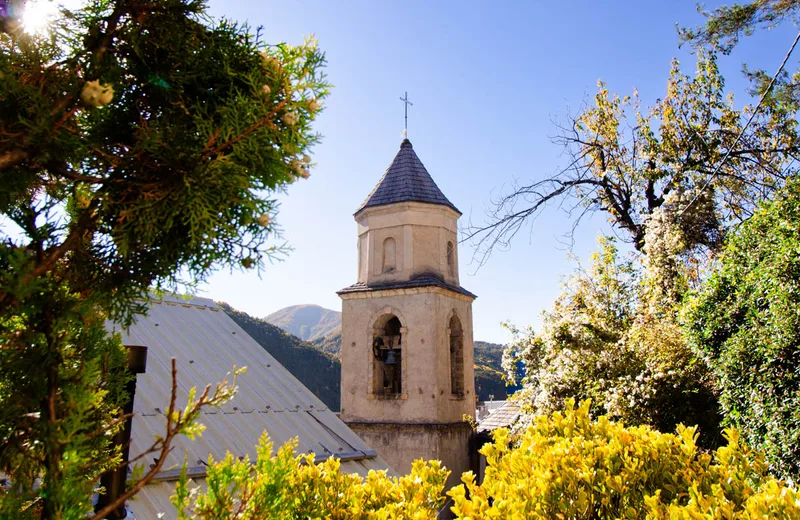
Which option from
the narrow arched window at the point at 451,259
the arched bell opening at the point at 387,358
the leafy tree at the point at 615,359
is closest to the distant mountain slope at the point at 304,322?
the narrow arched window at the point at 451,259

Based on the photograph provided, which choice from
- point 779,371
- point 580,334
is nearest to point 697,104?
point 580,334

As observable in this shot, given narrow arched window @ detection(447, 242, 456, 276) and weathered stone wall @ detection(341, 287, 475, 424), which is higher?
narrow arched window @ detection(447, 242, 456, 276)

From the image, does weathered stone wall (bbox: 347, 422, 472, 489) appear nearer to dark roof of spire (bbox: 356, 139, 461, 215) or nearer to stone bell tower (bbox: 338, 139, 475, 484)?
stone bell tower (bbox: 338, 139, 475, 484)

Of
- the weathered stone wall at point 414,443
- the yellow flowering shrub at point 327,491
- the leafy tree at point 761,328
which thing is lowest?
the weathered stone wall at point 414,443

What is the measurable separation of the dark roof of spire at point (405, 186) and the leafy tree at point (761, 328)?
997cm

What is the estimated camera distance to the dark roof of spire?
16.3 metres

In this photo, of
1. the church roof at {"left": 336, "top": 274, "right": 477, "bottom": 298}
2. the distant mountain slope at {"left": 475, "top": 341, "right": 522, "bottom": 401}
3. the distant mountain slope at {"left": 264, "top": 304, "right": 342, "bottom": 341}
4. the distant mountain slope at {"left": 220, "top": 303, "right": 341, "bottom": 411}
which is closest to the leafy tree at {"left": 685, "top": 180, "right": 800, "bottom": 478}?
the church roof at {"left": 336, "top": 274, "right": 477, "bottom": 298}

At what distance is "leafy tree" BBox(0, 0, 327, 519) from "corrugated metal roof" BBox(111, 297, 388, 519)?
11.0 feet

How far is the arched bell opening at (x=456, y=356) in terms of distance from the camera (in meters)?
16.0

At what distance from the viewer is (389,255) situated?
16.3 meters

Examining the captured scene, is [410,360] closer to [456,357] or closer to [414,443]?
[456,357]

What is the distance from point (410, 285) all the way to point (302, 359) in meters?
36.5

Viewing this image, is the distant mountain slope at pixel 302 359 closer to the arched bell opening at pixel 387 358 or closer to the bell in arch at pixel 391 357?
the arched bell opening at pixel 387 358

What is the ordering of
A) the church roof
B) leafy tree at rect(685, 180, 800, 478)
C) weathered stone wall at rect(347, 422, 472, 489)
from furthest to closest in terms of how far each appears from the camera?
the church roof
weathered stone wall at rect(347, 422, 472, 489)
leafy tree at rect(685, 180, 800, 478)
